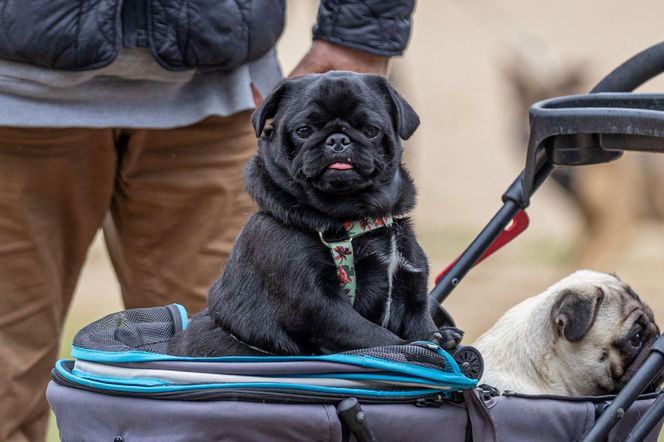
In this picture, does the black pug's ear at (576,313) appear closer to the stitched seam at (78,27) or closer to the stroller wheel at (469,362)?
the stroller wheel at (469,362)

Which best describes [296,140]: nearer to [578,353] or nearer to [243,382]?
[243,382]

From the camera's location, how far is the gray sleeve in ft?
11.2

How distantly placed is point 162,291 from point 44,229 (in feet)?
1.36

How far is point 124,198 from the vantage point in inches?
140

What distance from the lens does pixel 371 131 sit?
8.86ft

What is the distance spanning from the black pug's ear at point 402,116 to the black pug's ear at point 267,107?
0.80ft

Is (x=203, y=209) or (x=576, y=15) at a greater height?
(x=203, y=209)

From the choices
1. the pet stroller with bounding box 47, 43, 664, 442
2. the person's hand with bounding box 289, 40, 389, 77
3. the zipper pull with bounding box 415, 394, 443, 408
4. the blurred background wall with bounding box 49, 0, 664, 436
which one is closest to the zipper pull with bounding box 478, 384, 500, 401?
the pet stroller with bounding box 47, 43, 664, 442

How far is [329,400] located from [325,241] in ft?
1.49

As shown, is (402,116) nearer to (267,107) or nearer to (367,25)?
(267,107)

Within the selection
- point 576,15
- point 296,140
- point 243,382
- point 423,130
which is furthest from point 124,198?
point 576,15

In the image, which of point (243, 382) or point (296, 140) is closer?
point (243, 382)

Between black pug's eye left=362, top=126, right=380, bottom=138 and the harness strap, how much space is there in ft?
0.66

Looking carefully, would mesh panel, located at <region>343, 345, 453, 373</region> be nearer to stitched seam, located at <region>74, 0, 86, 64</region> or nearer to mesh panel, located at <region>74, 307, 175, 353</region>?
mesh panel, located at <region>74, 307, 175, 353</region>
